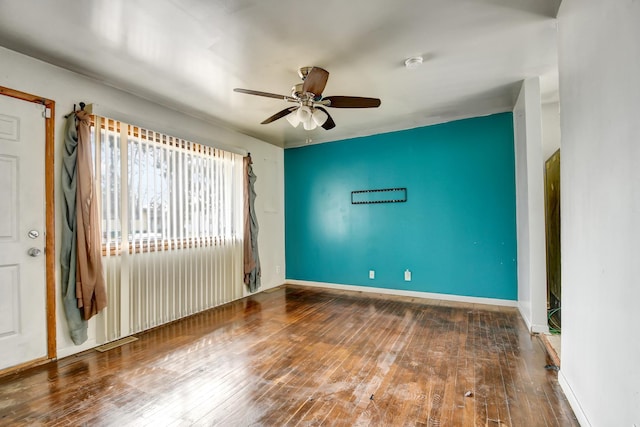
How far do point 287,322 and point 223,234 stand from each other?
5.30 ft

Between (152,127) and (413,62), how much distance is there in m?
2.81

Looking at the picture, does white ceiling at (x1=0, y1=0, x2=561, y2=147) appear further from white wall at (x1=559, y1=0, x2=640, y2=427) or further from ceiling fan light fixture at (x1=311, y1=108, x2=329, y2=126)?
white wall at (x1=559, y1=0, x2=640, y2=427)

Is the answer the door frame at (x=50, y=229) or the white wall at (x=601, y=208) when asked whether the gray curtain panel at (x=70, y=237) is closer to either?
the door frame at (x=50, y=229)

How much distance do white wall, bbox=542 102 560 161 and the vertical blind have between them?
429cm

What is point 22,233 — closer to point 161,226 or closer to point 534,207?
point 161,226

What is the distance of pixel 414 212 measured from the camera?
4.47 m

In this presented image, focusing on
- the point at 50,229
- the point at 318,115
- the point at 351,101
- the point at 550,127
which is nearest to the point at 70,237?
the point at 50,229

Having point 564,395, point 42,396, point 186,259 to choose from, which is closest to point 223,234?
point 186,259

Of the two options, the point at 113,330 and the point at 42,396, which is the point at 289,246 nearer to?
the point at 113,330

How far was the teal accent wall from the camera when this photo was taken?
3939 millimetres

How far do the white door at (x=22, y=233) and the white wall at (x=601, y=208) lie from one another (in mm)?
3783

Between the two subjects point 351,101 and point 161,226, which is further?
point 161,226

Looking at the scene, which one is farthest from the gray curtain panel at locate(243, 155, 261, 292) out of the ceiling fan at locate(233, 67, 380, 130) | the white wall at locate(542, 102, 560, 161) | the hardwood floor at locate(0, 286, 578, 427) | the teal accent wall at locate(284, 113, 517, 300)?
the white wall at locate(542, 102, 560, 161)

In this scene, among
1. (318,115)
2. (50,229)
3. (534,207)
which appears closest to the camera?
(50,229)
